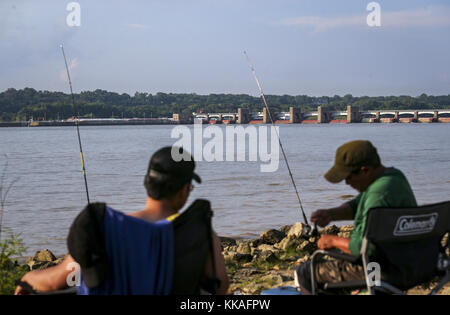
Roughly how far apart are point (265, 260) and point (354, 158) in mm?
3561

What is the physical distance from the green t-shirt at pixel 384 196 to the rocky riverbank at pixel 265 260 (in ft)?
6.08

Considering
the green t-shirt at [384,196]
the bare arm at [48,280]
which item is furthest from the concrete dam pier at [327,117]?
the bare arm at [48,280]

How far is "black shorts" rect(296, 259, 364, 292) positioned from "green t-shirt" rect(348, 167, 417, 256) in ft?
0.42

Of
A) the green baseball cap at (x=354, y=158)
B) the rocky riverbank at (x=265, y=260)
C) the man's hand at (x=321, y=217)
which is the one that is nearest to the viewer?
the green baseball cap at (x=354, y=158)

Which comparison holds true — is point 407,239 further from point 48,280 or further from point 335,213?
point 48,280

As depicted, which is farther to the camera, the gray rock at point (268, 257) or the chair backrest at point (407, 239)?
the gray rock at point (268, 257)

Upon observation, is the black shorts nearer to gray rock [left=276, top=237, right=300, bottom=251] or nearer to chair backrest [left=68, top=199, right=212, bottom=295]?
chair backrest [left=68, top=199, right=212, bottom=295]

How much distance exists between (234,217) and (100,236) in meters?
9.08

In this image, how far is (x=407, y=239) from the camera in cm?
320

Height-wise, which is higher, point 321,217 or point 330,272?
point 321,217

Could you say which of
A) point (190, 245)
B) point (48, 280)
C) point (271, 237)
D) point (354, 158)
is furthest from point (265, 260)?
point (190, 245)

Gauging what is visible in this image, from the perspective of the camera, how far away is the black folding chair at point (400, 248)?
10.2 ft

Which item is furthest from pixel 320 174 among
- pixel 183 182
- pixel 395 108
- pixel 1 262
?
pixel 395 108

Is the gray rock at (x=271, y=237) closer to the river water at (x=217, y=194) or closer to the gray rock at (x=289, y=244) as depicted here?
the gray rock at (x=289, y=244)
